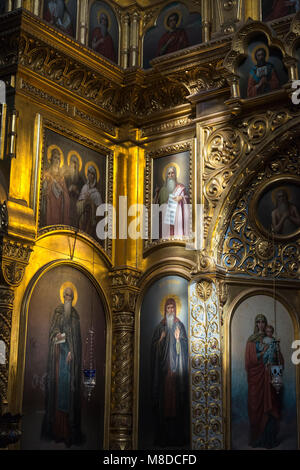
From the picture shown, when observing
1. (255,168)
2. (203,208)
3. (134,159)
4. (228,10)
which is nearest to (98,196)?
(134,159)

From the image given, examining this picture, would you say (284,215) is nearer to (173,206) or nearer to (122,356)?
(173,206)

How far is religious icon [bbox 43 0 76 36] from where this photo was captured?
47.2ft

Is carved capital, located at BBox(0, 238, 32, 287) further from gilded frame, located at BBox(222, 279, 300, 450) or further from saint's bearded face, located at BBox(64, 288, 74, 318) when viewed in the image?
gilded frame, located at BBox(222, 279, 300, 450)

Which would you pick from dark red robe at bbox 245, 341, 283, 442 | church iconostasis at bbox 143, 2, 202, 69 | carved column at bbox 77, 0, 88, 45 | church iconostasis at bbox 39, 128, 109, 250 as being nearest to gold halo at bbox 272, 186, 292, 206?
dark red robe at bbox 245, 341, 283, 442

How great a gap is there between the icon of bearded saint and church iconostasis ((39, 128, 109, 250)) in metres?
1.13

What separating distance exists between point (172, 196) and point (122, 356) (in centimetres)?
309

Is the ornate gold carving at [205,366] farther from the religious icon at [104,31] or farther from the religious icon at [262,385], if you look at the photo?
the religious icon at [104,31]

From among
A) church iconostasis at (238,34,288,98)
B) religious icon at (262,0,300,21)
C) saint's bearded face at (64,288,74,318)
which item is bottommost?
saint's bearded face at (64,288,74,318)

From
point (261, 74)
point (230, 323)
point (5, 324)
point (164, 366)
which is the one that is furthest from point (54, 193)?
point (261, 74)

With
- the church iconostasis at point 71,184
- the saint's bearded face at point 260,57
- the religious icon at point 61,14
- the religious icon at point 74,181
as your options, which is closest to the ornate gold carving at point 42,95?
the church iconostasis at point 71,184

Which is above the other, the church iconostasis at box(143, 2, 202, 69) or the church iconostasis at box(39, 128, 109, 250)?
the church iconostasis at box(143, 2, 202, 69)

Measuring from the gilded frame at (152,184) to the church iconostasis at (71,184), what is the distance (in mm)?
810

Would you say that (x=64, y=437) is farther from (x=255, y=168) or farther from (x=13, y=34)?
(x=13, y=34)

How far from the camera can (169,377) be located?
45.8 feet
